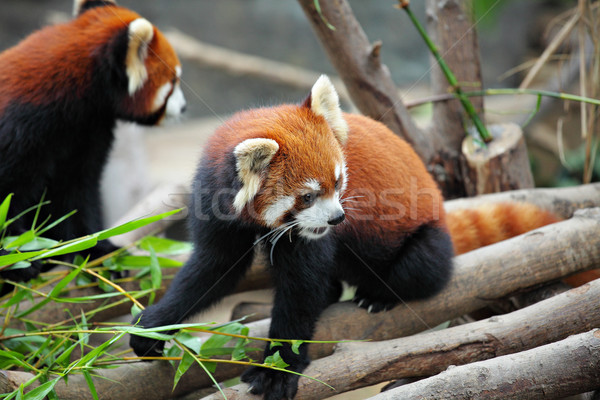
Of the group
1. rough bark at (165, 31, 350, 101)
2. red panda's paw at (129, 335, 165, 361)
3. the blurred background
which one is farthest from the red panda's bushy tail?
the blurred background

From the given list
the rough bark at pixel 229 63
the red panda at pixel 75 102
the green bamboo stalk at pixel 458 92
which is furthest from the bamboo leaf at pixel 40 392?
the rough bark at pixel 229 63

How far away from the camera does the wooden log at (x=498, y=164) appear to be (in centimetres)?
386

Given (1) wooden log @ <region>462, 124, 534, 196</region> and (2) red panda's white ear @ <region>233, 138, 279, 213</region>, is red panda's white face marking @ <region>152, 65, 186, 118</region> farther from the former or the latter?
(1) wooden log @ <region>462, 124, 534, 196</region>

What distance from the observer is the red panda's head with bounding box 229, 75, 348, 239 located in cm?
232

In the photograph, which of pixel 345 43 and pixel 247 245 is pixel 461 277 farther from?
pixel 345 43

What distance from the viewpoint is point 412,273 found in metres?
2.81

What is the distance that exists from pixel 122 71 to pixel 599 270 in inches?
119

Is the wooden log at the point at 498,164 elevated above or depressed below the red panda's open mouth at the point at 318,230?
below

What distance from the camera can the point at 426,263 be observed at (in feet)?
9.22

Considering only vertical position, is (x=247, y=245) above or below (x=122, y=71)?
below

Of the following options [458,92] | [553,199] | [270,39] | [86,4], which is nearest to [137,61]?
[86,4]

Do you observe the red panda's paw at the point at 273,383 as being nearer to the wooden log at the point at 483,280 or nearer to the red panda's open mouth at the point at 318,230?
the wooden log at the point at 483,280

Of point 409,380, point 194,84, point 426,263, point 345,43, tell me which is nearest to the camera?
point 409,380

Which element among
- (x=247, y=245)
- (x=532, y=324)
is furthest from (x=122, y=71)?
(x=532, y=324)
